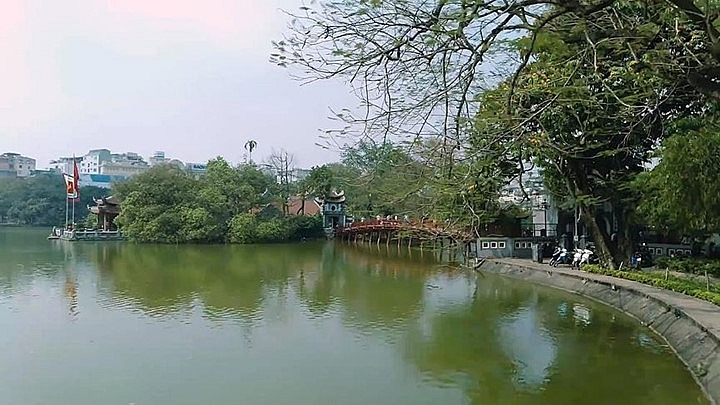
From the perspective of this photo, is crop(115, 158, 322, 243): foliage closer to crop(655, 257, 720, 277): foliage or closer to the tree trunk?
the tree trunk

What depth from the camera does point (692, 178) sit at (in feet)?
34.1

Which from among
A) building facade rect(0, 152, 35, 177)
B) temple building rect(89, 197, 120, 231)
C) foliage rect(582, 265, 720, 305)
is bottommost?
foliage rect(582, 265, 720, 305)

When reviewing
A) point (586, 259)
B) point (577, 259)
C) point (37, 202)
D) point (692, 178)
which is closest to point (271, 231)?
point (577, 259)

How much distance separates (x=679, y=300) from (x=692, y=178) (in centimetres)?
206

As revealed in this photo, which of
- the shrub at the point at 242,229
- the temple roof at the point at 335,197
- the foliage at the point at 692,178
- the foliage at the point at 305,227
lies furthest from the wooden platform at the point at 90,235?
the foliage at the point at 692,178

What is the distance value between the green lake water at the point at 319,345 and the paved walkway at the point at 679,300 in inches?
21.1

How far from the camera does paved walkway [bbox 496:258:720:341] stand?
770 centimetres

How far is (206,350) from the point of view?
314 inches

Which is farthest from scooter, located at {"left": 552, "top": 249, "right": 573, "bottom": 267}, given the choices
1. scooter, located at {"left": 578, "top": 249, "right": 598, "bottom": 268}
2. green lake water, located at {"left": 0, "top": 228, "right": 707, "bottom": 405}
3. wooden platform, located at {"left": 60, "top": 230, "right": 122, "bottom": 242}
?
wooden platform, located at {"left": 60, "top": 230, "right": 122, "bottom": 242}

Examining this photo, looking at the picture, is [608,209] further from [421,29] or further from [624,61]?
[421,29]

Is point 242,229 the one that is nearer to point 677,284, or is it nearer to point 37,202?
point 677,284

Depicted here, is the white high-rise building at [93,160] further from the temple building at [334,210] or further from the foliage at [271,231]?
the foliage at [271,231]

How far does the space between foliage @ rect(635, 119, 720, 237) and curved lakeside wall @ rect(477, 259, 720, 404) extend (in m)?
1.31

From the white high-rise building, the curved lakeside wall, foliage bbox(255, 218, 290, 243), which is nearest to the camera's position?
A: the curved lakeside wall
